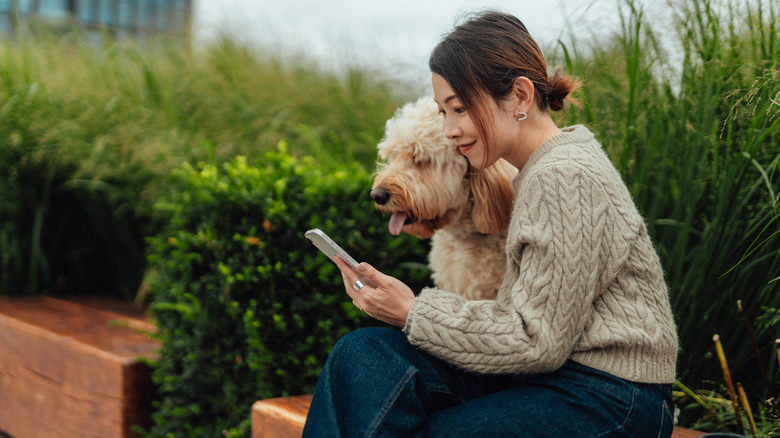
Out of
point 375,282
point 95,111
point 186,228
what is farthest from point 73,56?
point 375,282

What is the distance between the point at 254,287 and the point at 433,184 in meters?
1.01

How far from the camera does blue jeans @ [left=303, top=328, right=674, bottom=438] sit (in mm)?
1607

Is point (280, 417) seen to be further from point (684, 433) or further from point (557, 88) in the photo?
point (557, 88)

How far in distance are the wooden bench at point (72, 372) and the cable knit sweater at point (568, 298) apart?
6.85ft

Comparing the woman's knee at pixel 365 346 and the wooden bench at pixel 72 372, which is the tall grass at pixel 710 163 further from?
the wooden bench at pixel 72 372

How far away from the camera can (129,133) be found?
428 cm

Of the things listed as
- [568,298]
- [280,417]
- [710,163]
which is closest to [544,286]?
[568,298]

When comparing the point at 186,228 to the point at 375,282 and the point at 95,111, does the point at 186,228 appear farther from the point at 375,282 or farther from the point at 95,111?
the point at 95,111

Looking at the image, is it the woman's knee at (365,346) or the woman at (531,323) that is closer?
the woman at (531,323)

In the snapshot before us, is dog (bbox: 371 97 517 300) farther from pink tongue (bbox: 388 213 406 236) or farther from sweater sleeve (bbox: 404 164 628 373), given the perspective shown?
sweater sleeve (bbox: 404 164 628 373)

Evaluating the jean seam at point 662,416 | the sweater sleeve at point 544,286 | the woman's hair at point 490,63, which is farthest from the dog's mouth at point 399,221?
the jean seam at point 662,416

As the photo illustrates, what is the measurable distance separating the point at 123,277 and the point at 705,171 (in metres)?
3.92

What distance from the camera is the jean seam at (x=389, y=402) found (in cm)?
162

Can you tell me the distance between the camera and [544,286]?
1.54m
